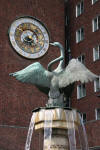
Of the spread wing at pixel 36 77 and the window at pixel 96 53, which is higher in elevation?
the window at pixel 96 53

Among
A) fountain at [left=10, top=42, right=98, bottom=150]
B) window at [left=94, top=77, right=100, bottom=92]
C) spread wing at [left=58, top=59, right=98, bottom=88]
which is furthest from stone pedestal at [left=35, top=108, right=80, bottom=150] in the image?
window at [left=94, top=77, right=100, bottom=92]

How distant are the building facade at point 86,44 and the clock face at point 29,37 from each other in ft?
9.62

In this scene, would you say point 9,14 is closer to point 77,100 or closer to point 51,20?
point 51,20

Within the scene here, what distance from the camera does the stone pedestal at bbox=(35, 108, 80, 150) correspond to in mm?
14703

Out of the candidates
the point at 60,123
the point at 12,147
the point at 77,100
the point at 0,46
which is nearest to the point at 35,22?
the point at 0,46

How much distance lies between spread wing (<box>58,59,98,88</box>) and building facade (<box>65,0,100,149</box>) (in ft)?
60.7

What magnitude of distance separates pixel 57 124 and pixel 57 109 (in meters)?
0.58

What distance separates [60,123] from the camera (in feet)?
48.2

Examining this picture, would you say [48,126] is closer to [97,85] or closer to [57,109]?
[57,109]

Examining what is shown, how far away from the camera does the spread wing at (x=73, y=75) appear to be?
15578 mm

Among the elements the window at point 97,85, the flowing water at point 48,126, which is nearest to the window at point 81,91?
the window at point 97,85

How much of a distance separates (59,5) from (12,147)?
16.6 meters

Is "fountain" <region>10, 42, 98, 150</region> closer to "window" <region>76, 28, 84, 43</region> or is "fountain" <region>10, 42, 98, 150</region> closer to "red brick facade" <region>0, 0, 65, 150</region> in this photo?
"red brick facade" <region>0, 0, 65, 150</region>

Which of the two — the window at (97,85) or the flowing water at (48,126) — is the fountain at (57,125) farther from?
the window at (97,85)
